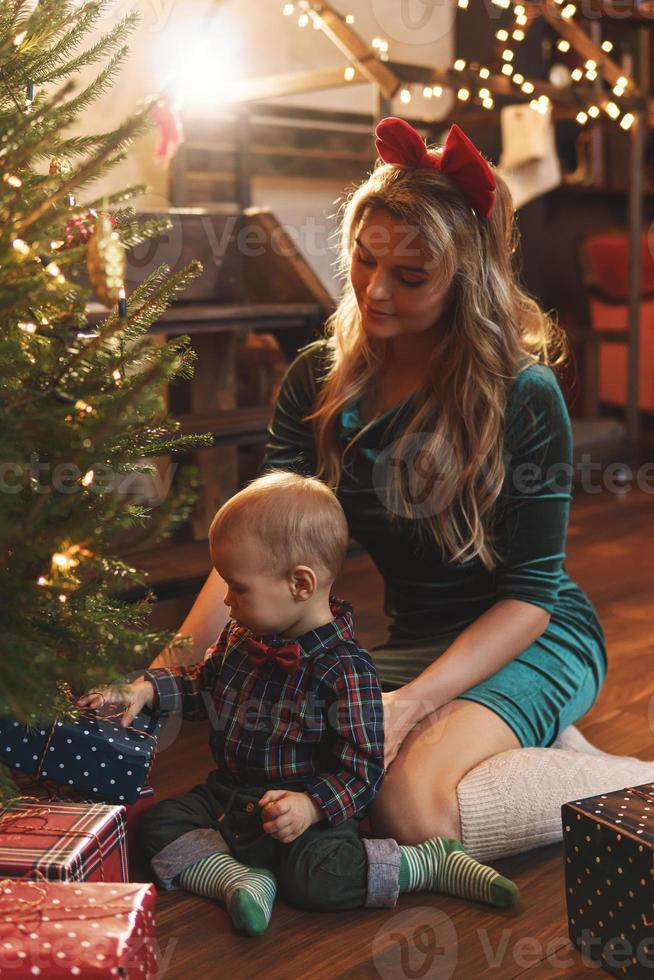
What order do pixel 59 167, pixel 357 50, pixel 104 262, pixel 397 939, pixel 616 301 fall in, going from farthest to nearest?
pixel 616 301 → pixel 357 50 → pixel 397 939 → pixel 59 167 → pixel 104 262

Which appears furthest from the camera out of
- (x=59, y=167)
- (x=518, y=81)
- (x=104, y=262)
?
(x=518, y=81)

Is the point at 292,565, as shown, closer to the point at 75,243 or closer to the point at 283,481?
the point at 283,481

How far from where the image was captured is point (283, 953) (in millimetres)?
1346

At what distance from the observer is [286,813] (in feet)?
4.49

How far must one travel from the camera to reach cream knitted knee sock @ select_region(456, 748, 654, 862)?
5.03 ft

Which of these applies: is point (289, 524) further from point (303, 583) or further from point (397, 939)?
point (397, 939)

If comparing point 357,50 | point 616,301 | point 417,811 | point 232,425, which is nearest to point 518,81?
point 357,50

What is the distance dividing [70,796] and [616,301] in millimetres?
4212

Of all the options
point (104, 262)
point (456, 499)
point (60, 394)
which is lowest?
point (456, 499)

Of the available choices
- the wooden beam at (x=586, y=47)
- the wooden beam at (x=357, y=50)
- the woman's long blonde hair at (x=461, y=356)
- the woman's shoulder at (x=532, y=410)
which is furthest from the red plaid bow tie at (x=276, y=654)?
the wooden beam at (x=586, y=47)

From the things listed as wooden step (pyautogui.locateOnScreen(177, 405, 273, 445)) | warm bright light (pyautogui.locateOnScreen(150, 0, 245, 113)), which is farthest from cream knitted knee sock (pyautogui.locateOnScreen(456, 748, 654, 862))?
warm bright light (pyautogui.locateOnScreen(150, 0, 245, 113))

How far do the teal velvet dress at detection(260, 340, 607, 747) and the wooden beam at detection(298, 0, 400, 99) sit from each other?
133 cm

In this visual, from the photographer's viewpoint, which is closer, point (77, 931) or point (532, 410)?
point (77, 931)

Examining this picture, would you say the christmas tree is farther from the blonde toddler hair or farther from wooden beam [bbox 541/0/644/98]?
wooden beam [bbox 541/0/644/98]
